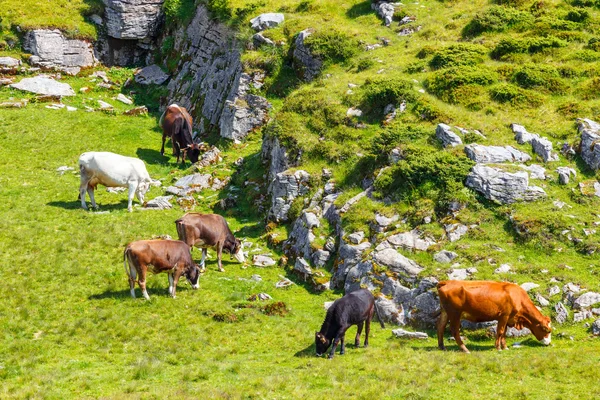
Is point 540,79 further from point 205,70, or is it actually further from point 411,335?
point 205,70

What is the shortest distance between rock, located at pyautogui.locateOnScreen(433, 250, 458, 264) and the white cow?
1540cm

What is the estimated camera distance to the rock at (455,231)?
78.2ft

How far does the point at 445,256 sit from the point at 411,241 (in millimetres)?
1594

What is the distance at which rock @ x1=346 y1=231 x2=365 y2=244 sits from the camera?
25.0m

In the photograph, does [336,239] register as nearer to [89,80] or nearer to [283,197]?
[283,197]

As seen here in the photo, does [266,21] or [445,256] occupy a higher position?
[266,21]

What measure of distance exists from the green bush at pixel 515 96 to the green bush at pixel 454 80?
3.64 ft

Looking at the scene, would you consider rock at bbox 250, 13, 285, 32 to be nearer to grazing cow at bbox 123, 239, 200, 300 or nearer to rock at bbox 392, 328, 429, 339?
grazing cow at bbox 123, 239, 200, 300

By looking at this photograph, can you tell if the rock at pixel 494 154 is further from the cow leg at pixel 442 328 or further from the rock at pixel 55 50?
the rock at pixel 55 50

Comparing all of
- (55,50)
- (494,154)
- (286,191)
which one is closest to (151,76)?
(55,50)

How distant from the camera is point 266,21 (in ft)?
151

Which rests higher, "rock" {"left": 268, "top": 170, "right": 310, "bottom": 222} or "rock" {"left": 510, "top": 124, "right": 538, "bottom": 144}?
"rock" {"left": 510, "top": 124, "right": 538, "bottom": 144}

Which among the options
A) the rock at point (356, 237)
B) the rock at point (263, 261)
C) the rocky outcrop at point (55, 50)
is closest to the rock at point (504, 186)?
the rock at point (356, 237)

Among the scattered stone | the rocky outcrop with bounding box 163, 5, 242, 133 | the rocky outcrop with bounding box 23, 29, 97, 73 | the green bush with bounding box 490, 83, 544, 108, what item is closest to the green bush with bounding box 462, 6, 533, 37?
the green bush with bounding box 490, 83, 544, 108
